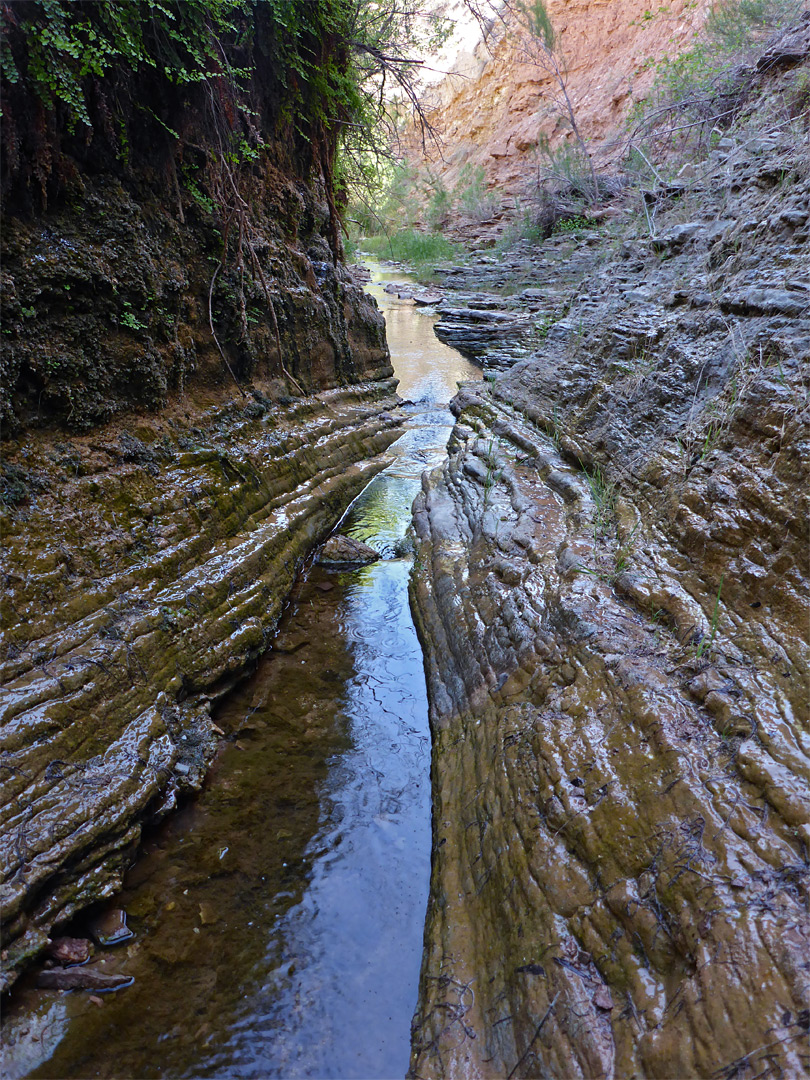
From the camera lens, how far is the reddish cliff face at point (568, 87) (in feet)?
66.8

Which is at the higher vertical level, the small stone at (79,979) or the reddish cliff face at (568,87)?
the reddish cliff face at (568,87)

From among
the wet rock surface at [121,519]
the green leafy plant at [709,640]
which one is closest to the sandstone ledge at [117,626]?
the wet rock surface at [121,519]

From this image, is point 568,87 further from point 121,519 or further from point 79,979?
point 79,979

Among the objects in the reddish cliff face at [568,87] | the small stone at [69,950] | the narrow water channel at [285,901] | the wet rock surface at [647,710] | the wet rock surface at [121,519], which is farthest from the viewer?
the reddish cliff face at [568,87]

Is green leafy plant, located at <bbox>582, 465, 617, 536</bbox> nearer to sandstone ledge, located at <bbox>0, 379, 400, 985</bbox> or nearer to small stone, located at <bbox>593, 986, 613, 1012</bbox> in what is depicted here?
sandstone ledge, located at <bbox>0, 379, 400, 985</bbox>

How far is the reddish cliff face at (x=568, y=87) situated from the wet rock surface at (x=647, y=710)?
16926 mm

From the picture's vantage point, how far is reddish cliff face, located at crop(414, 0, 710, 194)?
20.4 meters

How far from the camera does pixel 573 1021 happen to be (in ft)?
5.53

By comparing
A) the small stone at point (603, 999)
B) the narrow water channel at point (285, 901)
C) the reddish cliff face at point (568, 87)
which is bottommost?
the narrow water channel at point (285, 901)

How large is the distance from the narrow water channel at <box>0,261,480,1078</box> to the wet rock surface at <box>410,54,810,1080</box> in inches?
6.8

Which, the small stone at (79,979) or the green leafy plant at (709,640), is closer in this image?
the small stone at (79,979)

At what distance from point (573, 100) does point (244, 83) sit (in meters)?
25.4

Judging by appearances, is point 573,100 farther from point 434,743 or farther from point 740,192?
point 434,743

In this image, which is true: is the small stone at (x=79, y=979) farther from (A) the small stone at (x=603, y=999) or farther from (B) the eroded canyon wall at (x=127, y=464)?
(A) the small stone at (x=603, y=999)
